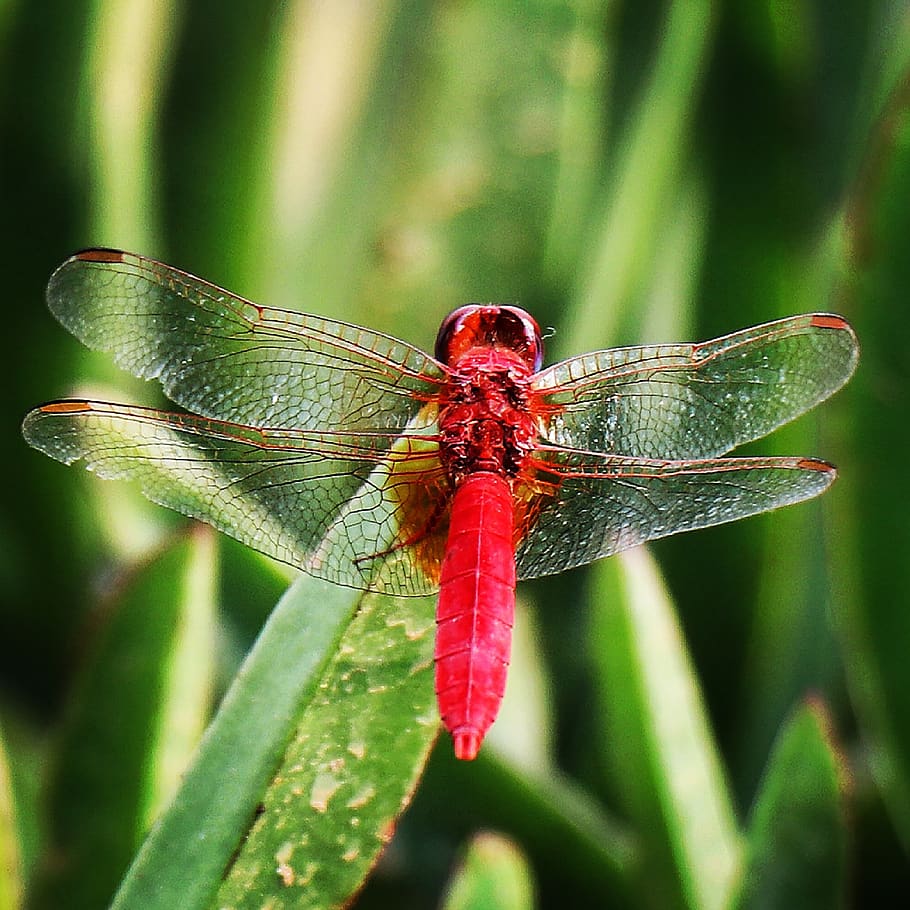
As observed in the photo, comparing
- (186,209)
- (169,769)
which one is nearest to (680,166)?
(186,209)

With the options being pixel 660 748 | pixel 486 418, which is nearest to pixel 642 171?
pixel 486 418

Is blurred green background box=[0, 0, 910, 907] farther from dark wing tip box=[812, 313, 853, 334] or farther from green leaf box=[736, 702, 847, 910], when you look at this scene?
green leaf box=[736, 702, 847, 910]

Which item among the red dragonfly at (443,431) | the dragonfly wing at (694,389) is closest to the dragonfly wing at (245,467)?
the red dragonfly at (443,431)

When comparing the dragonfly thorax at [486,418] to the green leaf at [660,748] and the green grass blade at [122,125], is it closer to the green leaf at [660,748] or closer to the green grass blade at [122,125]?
the green leaf at [660,748]

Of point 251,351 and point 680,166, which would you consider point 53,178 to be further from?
point 680,166

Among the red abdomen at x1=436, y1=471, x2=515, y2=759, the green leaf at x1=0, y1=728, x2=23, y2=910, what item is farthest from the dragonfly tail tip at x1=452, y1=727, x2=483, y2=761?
the green leaf at x1=0, y1=728, x2=23, y2=910
